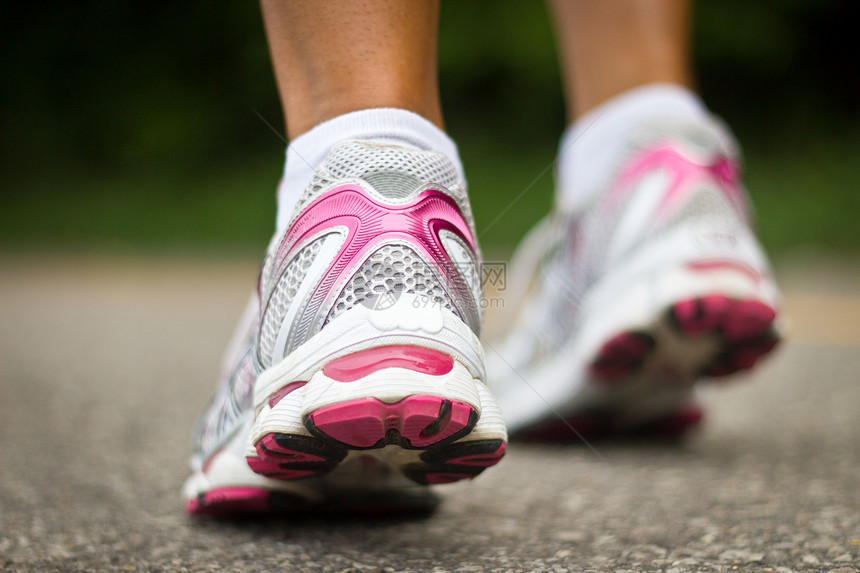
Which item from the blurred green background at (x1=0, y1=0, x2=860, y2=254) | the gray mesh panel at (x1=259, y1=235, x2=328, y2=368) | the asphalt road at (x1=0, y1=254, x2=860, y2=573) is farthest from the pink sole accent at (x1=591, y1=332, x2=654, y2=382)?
the blurred green background at (x1=0, y1=0, x2=860, y2=254)

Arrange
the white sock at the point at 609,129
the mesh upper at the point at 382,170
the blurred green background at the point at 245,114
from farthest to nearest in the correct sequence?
the blurred green background at the point at 245,114
the white sock at the point at 609,129
the mesh upper at the point at 382,170

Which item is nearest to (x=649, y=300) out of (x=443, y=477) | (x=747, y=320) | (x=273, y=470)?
(x=747, y=320)

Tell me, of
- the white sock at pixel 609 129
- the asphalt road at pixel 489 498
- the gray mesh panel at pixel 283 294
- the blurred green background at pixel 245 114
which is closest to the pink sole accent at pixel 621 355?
the asphalt road at pixel 489 498

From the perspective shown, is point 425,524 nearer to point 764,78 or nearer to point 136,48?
point 764,78

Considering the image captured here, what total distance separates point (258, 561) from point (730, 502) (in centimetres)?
50

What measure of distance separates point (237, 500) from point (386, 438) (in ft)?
0.67

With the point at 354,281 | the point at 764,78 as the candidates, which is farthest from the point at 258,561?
the point at 764,78

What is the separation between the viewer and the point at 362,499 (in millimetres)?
800

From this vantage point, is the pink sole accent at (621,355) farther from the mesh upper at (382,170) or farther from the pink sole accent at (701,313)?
the mesh upper at (382,170)

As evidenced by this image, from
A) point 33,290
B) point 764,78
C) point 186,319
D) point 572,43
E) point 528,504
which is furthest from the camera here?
point 764,78

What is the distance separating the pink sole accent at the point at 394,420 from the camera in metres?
0.61
